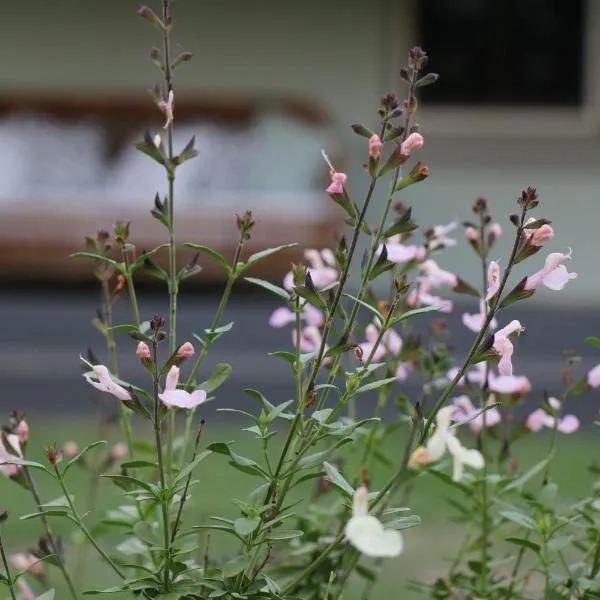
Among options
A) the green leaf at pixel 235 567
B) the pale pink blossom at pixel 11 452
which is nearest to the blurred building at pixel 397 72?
the pale pink blossom at pixel 11 452

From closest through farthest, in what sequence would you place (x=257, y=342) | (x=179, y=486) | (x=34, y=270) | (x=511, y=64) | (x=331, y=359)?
(x=179, y=486) < (x=331, y=359) < (x=257, y=342) < (x=34, y=270) < (x=511, y=64)

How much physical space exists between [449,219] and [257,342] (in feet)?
6.07

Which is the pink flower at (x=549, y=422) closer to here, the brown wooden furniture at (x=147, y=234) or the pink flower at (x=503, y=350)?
the pink flower at (x=503, y=350)

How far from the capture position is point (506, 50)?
7992mm

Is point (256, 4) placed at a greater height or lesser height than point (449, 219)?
greater

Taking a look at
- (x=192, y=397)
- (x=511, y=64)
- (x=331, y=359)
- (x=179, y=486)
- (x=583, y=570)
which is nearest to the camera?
(x=192, y=397)

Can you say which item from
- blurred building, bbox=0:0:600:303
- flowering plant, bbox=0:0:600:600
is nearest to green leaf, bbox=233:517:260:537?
flowering plant, bbox=0:0:600:600

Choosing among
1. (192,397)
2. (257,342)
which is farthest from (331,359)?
(257,342)

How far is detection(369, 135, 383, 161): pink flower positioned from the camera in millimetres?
1174

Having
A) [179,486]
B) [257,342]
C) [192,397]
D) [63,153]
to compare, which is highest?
[192,397]

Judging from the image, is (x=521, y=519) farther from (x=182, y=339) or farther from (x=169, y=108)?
(x=182, y=339)

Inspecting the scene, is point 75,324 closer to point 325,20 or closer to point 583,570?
point 325,20

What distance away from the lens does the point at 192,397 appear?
1158mm

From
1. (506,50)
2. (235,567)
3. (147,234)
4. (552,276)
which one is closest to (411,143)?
(552,276)
